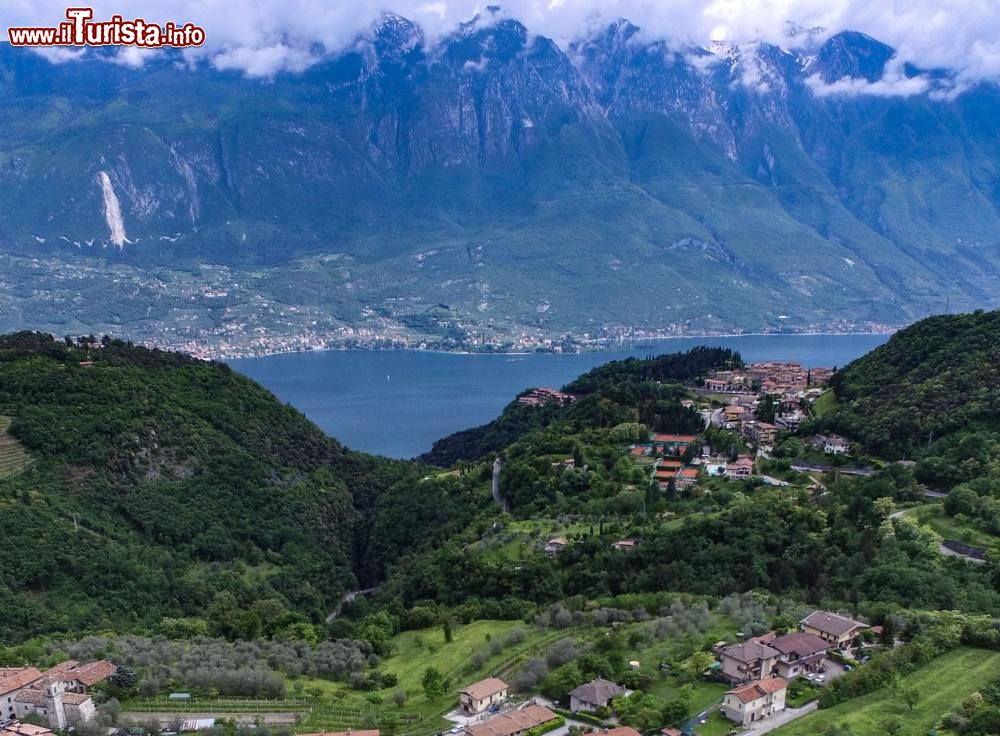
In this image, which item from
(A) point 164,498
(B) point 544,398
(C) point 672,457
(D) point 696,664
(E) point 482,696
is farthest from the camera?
(B) point 544,398

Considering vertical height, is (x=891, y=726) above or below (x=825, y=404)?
below

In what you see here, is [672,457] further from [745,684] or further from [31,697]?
[31,697]

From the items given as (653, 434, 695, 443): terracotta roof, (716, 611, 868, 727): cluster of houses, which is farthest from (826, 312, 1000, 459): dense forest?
(716, 611, 868, 727): cluster of houses

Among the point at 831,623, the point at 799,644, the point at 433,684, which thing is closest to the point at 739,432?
the point at 831,623

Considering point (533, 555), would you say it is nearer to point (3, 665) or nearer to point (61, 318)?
point (3, 665)

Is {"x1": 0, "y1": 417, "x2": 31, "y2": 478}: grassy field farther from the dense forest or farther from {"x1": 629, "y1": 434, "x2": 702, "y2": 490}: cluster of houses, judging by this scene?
the dense forest
